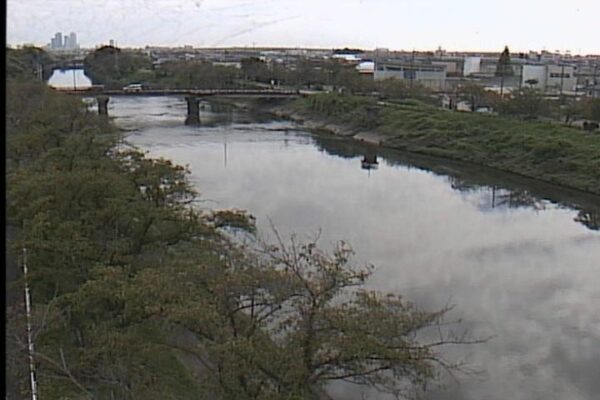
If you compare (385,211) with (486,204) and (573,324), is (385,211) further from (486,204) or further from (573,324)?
(573,324)

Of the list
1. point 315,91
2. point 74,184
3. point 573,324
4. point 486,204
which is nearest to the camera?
point 74,184

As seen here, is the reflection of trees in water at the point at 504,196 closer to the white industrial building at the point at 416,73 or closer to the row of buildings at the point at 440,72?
the row of buildings at the point at 440,72

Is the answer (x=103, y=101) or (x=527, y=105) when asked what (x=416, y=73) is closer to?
(x=527, y=105)

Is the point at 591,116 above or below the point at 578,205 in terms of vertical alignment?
above

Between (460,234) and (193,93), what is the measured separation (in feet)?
18.6

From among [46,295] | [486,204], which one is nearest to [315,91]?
[486,204]

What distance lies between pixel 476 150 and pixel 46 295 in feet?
16.2

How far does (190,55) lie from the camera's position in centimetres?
1023

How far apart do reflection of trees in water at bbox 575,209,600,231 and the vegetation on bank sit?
255 centimetres

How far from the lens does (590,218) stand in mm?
4309

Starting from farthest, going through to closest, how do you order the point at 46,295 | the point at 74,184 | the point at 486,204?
the point at 486,204 < the point at 74,184 < the point at 46,295

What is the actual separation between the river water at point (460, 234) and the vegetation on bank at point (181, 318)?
449 millimetres

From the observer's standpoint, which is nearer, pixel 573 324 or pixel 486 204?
pixel 573 324

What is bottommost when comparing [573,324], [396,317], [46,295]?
[573,324]
